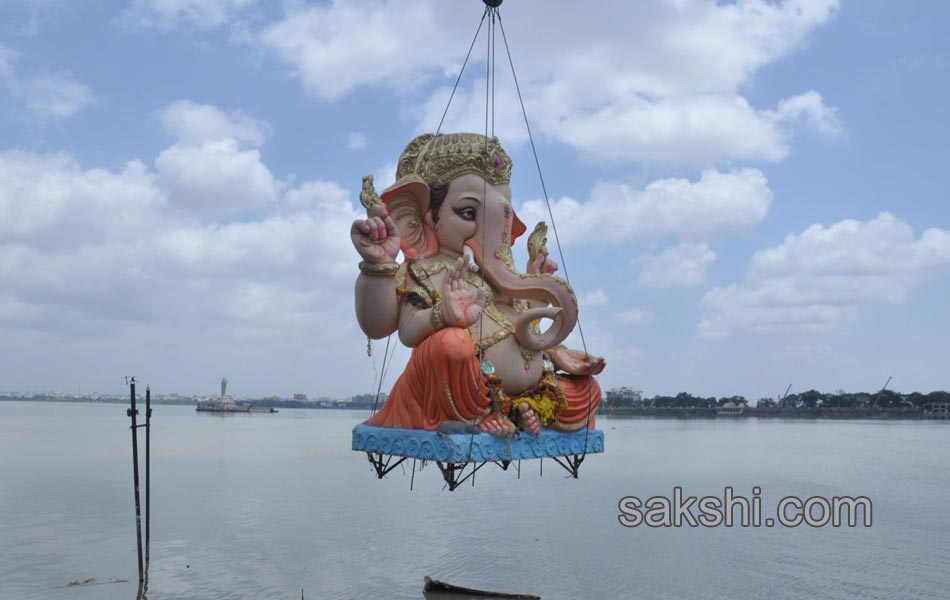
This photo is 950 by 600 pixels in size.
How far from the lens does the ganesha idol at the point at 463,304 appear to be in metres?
6.08

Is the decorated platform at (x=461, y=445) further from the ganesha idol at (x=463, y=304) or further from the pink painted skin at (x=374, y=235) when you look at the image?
the pink painted skin at (x=374, y=235)

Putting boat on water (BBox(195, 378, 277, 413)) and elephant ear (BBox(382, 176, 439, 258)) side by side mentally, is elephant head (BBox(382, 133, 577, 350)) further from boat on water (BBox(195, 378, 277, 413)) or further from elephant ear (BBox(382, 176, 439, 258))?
boat on water (BBox(195, 378, 277, 413))

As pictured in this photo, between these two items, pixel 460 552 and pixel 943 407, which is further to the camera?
pixel 943 407

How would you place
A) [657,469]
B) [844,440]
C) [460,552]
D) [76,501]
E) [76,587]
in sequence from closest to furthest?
[76,587], [460,552], [76,501], [657,469], [844,440]

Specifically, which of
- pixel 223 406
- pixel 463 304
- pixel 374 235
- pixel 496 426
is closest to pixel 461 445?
pixel 496 426

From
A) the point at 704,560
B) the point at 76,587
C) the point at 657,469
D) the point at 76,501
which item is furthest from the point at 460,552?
the point at 657,469

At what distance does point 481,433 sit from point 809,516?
14.8 meters

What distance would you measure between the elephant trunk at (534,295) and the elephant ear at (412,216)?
1.32 ft

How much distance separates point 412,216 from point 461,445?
7.57 ft

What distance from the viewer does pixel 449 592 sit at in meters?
11.8

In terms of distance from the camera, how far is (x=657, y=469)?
86.9 feet

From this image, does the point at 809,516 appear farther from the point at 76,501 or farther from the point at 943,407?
the point at 943,407

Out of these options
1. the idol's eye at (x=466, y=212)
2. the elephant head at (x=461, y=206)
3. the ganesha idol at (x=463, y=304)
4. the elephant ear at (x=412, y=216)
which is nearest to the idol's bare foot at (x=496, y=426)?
the ganesha idol at (x=463, y=304)

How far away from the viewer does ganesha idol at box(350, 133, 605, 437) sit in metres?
6.08
